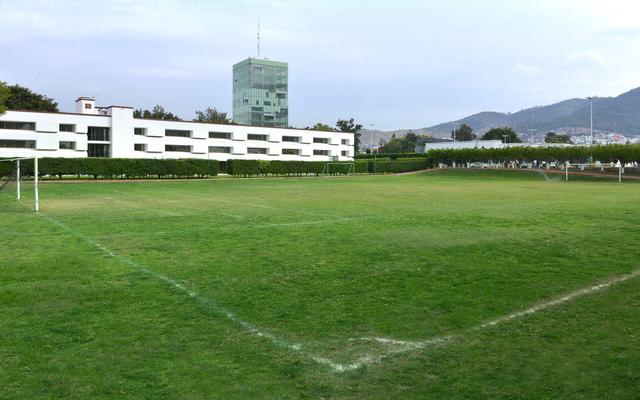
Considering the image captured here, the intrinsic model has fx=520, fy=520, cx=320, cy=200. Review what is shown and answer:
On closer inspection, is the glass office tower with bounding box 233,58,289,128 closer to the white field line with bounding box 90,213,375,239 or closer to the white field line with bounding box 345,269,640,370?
the white field line with bounding box 90,213,375,239

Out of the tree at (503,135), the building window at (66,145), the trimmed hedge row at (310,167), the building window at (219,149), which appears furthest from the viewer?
the tree at (503,135)

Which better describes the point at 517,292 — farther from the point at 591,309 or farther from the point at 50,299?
the point at 50,299

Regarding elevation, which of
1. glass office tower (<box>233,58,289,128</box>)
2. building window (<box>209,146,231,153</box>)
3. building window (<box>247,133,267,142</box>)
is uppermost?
glass office tower (<box>233,58,289,128</box>)

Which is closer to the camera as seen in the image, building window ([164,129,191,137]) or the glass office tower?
building window ([164,129,191,137])

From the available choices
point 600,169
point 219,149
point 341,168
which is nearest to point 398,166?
point 341,168

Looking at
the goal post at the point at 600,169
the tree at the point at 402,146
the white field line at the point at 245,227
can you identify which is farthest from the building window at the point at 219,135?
the tree at the point at 402,146

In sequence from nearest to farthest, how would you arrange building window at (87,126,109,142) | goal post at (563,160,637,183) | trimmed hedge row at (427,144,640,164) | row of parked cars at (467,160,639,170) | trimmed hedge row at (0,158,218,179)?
trimmed hedge row at (0,158,218,179) < goal post at (563,160,637,183) < trimmed hedge row at (427,144,640,164) < row of parked cars at (467,160,639,170) < building window at (87,126,109,142)

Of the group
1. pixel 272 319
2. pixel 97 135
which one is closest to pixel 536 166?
pixel 97 135

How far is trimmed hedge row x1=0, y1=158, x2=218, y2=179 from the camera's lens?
42.0 metres

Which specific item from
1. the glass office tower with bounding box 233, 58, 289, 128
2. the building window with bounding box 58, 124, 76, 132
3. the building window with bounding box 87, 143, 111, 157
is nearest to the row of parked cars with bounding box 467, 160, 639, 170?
the building window with bounding box 87, 143, 111, 157

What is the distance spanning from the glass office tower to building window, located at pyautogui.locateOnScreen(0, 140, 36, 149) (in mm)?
66460

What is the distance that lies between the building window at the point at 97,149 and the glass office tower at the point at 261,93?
2296 inches

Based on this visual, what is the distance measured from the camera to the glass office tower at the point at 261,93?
124 m

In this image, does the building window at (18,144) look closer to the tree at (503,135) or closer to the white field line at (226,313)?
the white field line at (226,313)
